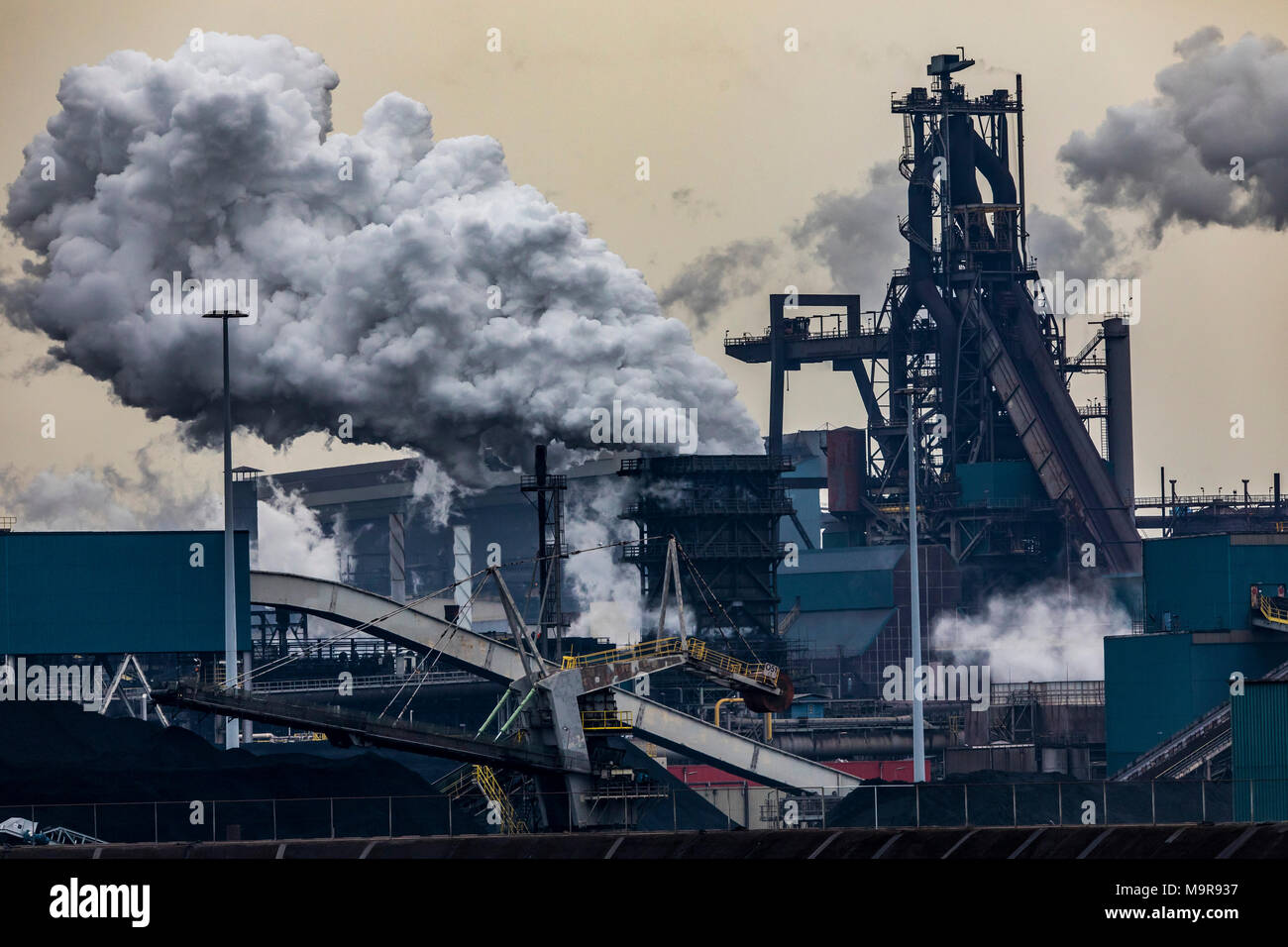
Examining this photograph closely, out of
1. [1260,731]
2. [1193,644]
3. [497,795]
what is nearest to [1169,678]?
[1193,644]

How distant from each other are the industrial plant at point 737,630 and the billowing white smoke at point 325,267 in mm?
579

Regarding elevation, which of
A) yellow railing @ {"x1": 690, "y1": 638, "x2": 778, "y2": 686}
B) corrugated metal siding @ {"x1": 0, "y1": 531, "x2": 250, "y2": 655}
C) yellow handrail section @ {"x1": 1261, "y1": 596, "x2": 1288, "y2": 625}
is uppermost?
corrugated metal siding @ {"x1": 0, "y1": 531, "x2": 250, "y2": 655}

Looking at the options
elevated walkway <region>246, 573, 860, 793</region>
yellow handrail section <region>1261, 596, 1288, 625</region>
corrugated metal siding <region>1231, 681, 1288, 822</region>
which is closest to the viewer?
corrugated metal siding <region>1231, 681, 1288, 822</region>

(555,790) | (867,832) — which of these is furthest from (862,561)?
(867,832)

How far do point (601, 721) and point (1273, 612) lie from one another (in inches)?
1085

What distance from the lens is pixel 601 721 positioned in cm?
6862

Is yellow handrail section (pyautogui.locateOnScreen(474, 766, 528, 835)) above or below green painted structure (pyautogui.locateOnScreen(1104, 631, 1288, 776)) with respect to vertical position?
below

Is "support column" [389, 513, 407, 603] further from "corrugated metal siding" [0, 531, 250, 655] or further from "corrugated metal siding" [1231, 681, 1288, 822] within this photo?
"corrugated metal siding" [1231, 681, 1288, 822]

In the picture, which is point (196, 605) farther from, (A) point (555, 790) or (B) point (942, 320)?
(B) point (942, 320)

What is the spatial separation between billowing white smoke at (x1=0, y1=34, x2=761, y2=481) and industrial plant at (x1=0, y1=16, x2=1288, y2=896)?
1.90 feet

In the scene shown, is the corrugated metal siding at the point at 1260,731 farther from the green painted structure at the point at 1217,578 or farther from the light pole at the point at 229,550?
the light pole at the point at 229,550

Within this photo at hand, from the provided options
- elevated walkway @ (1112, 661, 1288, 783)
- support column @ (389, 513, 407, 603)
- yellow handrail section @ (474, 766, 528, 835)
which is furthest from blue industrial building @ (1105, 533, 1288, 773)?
support column @ (389, 513, 407, 603)

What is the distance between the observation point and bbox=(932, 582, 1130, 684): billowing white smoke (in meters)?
123

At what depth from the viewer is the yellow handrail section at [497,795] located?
67.9 metres
